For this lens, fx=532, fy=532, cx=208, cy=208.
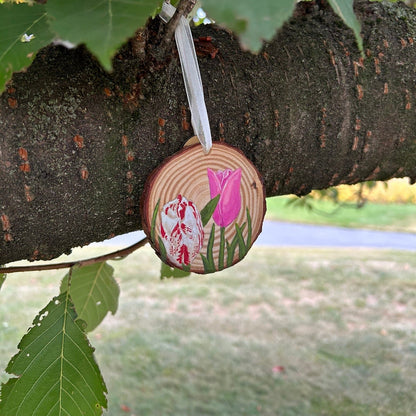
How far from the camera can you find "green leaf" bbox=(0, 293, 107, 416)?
40.2 inches

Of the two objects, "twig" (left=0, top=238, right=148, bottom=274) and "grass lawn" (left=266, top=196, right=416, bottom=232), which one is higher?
"twig" (left=0, top=238, right=148, bottom=274)

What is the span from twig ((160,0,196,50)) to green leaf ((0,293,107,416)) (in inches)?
22.8

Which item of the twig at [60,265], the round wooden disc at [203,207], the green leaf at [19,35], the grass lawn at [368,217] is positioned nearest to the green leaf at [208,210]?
the round wooden disc at [203,207]

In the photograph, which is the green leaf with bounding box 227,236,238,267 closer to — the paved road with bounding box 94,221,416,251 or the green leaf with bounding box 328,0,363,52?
the green leaf with bounding box 328,0,363,52

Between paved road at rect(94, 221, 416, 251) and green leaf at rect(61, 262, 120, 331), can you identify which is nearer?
green leaf at rect(61, 262, 120, 331)

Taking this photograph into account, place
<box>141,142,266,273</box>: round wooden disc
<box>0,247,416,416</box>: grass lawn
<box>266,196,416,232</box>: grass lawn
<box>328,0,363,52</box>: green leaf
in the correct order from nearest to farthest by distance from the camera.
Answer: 1. <box>328,0,363,52</box>: green leaf
2. <box>141,142,266,273</box>: round wooden disc
3. <box>0,247,416,416</box>: grass lawn
4. <box>266,196,416,232</box>: grass lawn

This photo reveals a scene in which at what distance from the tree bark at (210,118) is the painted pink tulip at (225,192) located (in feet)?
0.22

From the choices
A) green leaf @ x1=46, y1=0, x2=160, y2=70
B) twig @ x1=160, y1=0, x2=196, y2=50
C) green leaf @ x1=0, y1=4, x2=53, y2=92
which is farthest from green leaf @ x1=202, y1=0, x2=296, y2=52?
twig @ x1=160, y1=0, x2=196, y2=50

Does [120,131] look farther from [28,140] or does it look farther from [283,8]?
[283,8]

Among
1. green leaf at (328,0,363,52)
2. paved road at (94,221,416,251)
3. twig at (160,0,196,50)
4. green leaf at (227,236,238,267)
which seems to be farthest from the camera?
paved road at (94,221,416,251)

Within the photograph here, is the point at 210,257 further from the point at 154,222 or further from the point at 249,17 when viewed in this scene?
the point at 249,17

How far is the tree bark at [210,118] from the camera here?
0.82m

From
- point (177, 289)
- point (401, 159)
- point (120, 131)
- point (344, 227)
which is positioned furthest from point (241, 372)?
point (344, 227)

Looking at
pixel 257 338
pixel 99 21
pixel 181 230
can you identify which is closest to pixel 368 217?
pixel 257 338
